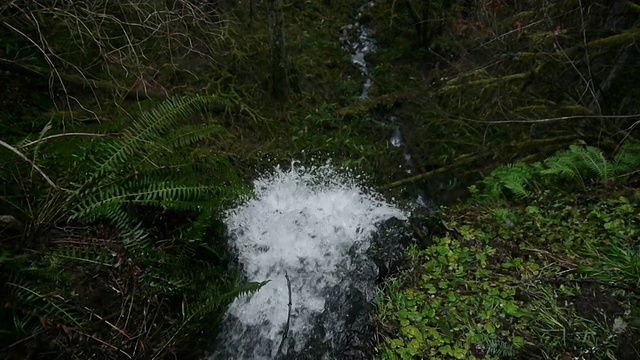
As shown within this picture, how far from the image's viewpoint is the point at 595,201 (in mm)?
3594

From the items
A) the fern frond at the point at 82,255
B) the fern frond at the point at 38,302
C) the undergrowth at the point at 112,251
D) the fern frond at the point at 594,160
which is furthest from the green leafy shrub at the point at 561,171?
the fern frond at the point at 38,302

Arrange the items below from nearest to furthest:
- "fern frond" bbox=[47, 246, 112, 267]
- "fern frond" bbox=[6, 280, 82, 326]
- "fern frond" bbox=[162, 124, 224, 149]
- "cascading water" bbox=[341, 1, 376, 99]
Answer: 1. "fern frond" bbox=[6, 280, 82, 326]
2. "fern frond" bbox=[47, 246, 112, 267]
3. "fern frond" bbox=[162, 124, 224, 149]
4. "cascading water" bbox=[341, 1, 376, 99]

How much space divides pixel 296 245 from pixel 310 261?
0.27 metres

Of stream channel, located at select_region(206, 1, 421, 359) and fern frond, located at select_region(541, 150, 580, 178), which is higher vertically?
fern frond, located at select_region(541, 150, 580, 178)

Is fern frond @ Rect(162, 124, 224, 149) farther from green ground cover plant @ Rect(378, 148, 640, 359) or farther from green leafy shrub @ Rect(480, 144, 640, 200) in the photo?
green leafy shrub @ Rect(480, 144, 640, 200)

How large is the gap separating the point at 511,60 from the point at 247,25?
4.22 metres

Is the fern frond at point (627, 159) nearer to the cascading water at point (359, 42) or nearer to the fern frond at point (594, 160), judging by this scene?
the fern frond at point (594, 160)

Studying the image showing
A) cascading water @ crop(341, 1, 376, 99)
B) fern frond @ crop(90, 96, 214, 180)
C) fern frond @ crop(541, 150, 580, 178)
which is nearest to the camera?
fern frond @ crop(90, 96, 214, 180)

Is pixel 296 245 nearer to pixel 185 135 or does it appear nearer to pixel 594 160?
pixel 185 135

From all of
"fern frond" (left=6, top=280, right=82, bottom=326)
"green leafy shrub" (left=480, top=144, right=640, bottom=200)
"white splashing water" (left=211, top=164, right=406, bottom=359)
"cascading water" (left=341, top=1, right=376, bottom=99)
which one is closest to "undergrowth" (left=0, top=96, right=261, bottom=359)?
"fern frond" (left=6, top=280, right=82, bottom=326)

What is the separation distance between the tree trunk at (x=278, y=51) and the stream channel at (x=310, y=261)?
1.37m

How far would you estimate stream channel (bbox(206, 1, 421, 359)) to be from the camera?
10.8ft

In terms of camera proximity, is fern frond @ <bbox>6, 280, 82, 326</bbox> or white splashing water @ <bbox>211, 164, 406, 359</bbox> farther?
white splashing water @ <bbox>211, 164, 406, 359</bbox>

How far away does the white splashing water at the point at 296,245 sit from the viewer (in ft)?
11.3
